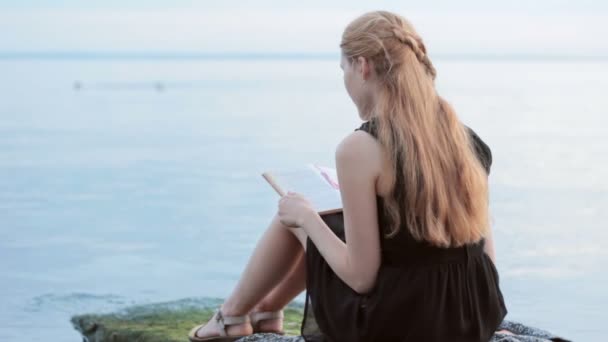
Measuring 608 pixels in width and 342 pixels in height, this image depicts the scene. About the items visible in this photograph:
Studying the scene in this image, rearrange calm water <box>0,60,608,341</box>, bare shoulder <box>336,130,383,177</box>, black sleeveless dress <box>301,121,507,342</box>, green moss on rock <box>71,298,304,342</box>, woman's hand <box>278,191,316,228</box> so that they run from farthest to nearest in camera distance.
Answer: calm water <box>0,60,608,341</box> < green moss on rock <box>71,298,304,342</box> < woman's hand <box>278,191,316,228</box> < black sleeveless dress <box>301,121,507,342</box> < bare shoulder <box>336,130,383,177</box>

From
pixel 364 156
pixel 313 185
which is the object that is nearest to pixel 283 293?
pixel 313 185

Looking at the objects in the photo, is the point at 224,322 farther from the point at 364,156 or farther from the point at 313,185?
the point at 364,156

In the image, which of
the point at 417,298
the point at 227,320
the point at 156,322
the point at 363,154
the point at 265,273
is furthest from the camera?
the point at 156,322

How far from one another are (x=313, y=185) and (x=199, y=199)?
5.23m

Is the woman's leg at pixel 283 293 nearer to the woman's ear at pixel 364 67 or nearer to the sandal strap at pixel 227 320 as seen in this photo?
the sandal strap at pixel 227 320

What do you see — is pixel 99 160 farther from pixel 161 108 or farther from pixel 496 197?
pixel 161 108

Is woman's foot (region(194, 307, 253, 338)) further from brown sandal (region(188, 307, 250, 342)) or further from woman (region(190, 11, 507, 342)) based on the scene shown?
woman (region(190, 11, 507, 342))

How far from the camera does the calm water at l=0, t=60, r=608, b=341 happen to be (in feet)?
18.2

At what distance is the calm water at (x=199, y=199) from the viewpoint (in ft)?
18.2

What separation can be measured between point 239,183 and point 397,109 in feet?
21.2

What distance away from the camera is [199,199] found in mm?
8281

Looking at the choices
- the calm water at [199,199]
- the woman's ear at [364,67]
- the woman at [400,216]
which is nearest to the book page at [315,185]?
the woman at [400,216]

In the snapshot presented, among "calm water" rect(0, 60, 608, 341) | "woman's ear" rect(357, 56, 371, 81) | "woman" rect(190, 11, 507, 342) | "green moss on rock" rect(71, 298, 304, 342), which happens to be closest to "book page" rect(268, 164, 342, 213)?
"woman" rect(190, 11, 507, 342)

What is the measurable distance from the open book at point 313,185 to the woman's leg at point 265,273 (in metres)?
0.11
